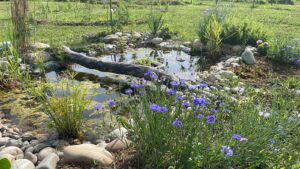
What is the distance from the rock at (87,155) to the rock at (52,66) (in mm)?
3716

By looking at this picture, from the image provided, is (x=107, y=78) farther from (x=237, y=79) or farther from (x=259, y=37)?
(x=259, y=37)

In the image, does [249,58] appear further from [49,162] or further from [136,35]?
[49,162]

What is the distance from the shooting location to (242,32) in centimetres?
783

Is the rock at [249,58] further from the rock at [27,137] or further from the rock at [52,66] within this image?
the rock at [27,137]

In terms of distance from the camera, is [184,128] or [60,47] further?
[60,47]

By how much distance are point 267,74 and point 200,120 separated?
12.4 ft

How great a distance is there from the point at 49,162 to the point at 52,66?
3.96 meters

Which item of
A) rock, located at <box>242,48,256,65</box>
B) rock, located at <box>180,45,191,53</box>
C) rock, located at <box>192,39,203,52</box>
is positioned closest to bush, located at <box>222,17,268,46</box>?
rock, located at <box>192,39,203,52</box>

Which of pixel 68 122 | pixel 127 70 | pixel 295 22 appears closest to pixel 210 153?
pixel 68 122

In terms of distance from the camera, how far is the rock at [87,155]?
3209 mm

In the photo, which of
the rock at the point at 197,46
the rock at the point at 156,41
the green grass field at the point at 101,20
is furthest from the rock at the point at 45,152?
the rock at the point at 156,41

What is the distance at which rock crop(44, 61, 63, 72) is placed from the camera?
6839 millimetres

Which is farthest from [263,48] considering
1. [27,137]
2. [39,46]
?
[27,137]

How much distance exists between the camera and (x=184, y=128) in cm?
285
